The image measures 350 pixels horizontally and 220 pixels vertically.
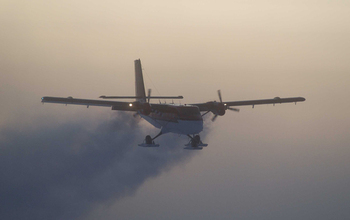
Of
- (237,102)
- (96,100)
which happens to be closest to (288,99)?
(237,102)

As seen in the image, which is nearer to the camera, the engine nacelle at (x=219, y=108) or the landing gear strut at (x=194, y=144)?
the landing gear strut at (x=194, y=144)

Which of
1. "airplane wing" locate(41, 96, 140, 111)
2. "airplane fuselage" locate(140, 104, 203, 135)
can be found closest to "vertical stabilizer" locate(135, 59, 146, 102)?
"airplane wing" locate(41, 96, 140, 111)

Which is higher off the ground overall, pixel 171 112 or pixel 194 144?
pixel 171 112

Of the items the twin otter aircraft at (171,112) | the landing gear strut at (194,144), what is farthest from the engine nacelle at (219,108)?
the landing gear strut at (194,144)

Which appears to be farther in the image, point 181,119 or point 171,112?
point 171,112

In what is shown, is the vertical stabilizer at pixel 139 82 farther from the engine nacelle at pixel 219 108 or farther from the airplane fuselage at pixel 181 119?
the engine nacelle at pixel 219 108

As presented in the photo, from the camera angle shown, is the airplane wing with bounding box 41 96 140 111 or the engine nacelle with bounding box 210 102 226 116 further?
the engine nacelle with bounding box 210 102 226 116

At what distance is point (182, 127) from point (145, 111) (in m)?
5.61

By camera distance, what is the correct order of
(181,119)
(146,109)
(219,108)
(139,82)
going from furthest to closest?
1. (139,82)
2. (219,108)
3. (146,109)
4. (181,119)

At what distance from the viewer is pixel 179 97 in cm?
5459

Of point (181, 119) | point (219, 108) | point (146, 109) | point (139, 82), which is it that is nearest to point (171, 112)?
point (181, 119)

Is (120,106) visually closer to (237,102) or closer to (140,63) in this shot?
(140,63)

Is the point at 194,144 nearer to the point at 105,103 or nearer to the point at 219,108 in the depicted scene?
the point at 219,108

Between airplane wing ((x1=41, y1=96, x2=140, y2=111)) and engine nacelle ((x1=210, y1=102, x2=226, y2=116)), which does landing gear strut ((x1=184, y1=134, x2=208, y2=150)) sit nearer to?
engine nacelle ((x1=210, y1=102, x2=226, y2=116))
